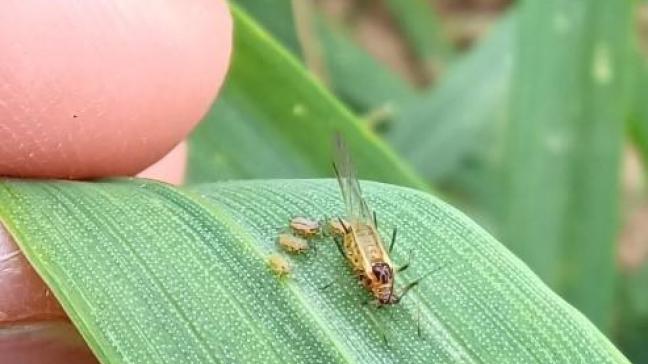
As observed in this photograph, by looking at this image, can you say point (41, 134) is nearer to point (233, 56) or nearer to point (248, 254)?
point (248, 254)

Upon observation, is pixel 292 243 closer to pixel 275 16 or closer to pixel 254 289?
pixel 254 289

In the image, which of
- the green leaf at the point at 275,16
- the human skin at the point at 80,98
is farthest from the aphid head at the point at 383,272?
the green leaf at the point at 275,16

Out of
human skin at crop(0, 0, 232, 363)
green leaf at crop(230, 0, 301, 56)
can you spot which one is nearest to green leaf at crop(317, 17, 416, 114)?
green leaf at crop(230, 0, 301, 56)

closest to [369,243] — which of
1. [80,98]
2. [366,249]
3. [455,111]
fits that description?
[366,249]

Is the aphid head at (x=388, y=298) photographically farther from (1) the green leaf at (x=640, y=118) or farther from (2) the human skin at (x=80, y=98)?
(1) the green leaf at (x=640, y=118)

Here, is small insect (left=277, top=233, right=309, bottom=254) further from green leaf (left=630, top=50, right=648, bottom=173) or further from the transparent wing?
green leaf (left=630, top=50, right=648, bottom=173)

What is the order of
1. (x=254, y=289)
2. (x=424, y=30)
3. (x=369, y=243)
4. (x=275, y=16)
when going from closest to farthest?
(x=254, y=289), (x=369, y=243), (x=275, y=16), (x=424, y=30)
